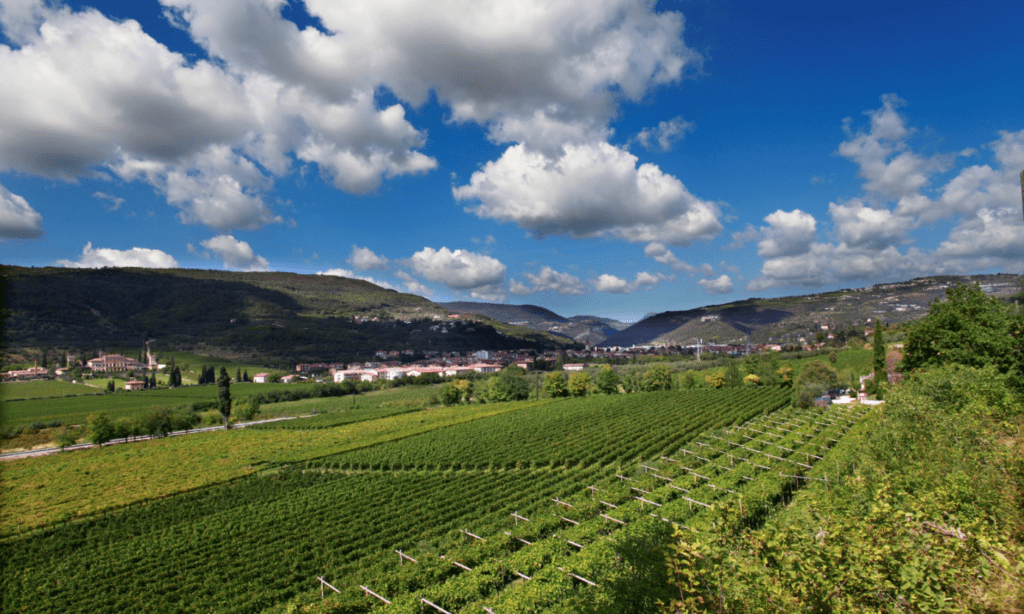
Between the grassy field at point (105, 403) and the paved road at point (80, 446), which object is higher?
the grassy field at point (105, 403)

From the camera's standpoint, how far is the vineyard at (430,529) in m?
16.2

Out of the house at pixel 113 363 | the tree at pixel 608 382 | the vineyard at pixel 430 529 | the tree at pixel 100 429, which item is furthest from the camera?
the house at pixel 113 363

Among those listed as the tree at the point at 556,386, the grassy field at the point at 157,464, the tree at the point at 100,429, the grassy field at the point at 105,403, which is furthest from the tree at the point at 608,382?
the tree at the point at 100,429

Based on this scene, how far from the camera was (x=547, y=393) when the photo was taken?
99.0 meters

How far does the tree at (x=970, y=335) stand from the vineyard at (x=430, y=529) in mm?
9324

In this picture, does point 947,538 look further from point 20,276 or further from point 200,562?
point 20,276

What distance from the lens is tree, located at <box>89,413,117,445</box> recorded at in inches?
2446

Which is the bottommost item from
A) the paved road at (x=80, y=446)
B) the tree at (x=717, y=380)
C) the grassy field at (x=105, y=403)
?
the paved road at (x=80, y=446)

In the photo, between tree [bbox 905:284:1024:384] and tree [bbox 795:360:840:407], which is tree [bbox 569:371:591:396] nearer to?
tree [bbox 795:360:840:407]

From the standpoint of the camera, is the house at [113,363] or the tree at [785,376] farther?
the house at [113,363]

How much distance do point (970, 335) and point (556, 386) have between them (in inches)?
2734

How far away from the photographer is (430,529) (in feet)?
82.7

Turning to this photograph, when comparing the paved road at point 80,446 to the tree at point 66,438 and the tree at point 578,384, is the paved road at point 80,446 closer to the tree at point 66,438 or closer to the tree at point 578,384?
the tree at point 66,438

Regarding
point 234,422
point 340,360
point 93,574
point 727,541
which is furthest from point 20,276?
point 727,541
